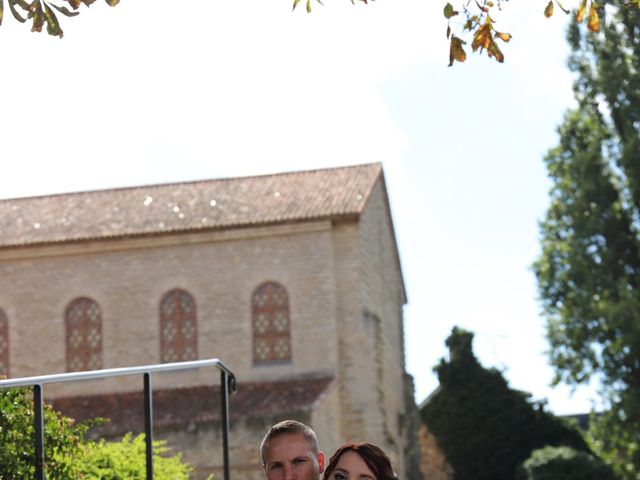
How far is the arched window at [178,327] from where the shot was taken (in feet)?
102

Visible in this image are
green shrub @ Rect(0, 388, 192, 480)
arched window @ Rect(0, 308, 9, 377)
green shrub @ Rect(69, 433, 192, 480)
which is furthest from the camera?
arched window @ Rect(0, 308, 9, 377)

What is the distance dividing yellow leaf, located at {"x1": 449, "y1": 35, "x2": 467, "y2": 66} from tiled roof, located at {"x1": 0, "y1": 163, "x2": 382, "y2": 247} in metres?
22.8

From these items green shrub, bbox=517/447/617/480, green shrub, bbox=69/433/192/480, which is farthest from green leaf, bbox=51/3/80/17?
green shrub, bbox=517/447/617/480

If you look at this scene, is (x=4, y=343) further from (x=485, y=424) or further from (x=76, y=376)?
(x=76, y=376)

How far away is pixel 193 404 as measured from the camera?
29109 mm

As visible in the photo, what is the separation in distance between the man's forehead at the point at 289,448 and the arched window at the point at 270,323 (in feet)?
84.2

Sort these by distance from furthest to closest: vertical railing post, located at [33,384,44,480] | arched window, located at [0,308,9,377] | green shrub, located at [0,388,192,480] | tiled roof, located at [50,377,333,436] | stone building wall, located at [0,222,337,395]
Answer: arched window, located at [0,308,9,377] → stone building wall, located at [0,222,337,395] → tiled roof, located at [50,377,333,436] → green shrub, located at [0,388,192,480] → vertical railing post, located at [33,384,44,480]

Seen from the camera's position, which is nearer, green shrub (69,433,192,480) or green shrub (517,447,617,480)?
green shrub (69,433,192,480)

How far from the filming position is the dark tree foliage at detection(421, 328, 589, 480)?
35.2m

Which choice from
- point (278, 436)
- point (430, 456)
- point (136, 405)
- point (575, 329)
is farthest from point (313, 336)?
point (278, 436)

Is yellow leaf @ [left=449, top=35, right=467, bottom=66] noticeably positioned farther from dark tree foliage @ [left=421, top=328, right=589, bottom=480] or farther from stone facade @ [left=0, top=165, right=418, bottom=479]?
dark tree foliage @ [left=421, top=328, right=589, bottom=480]

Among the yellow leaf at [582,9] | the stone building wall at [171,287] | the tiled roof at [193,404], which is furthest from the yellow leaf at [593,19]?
the stone building wall at [171,287]

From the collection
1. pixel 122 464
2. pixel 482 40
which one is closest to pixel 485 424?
pixel 122 464

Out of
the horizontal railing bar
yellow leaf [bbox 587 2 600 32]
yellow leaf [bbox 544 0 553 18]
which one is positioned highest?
yellow leaf [bbox 587 2 600 32]
